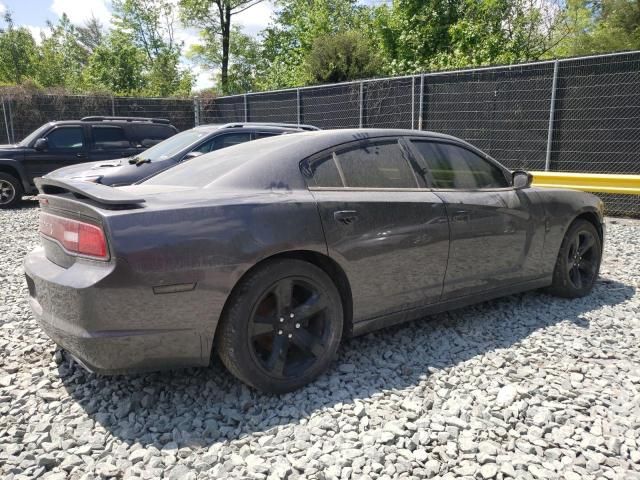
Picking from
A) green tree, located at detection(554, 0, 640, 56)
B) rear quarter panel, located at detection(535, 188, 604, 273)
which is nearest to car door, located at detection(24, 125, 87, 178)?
rear quarter panel, located at detection(535, 188, 604, 273)

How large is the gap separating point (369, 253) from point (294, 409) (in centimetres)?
102

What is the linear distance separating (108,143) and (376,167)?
9409 mm

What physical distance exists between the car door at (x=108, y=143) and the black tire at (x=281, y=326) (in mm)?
9586

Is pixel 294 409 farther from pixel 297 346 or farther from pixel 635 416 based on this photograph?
pixel 635 416

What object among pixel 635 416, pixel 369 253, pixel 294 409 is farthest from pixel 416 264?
pixel 635 416

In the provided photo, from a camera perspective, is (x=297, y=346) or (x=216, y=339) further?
(x=297, y=346)

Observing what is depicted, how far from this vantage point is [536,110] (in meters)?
9.07

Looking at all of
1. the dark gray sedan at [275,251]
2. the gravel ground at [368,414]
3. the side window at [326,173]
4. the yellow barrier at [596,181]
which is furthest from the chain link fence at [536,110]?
the side window at [326,173]

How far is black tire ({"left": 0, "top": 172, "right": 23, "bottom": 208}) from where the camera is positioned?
10.2 metres

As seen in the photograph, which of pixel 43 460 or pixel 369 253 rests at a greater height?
pixel 369 253

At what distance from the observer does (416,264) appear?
11.0ft

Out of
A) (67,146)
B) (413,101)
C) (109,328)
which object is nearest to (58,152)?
(67,146)

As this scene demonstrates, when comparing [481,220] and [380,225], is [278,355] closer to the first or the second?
[380,225]

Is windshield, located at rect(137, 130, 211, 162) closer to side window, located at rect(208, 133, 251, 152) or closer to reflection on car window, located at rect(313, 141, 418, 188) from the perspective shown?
side window, located at rect(208, 133, 251, 152)
